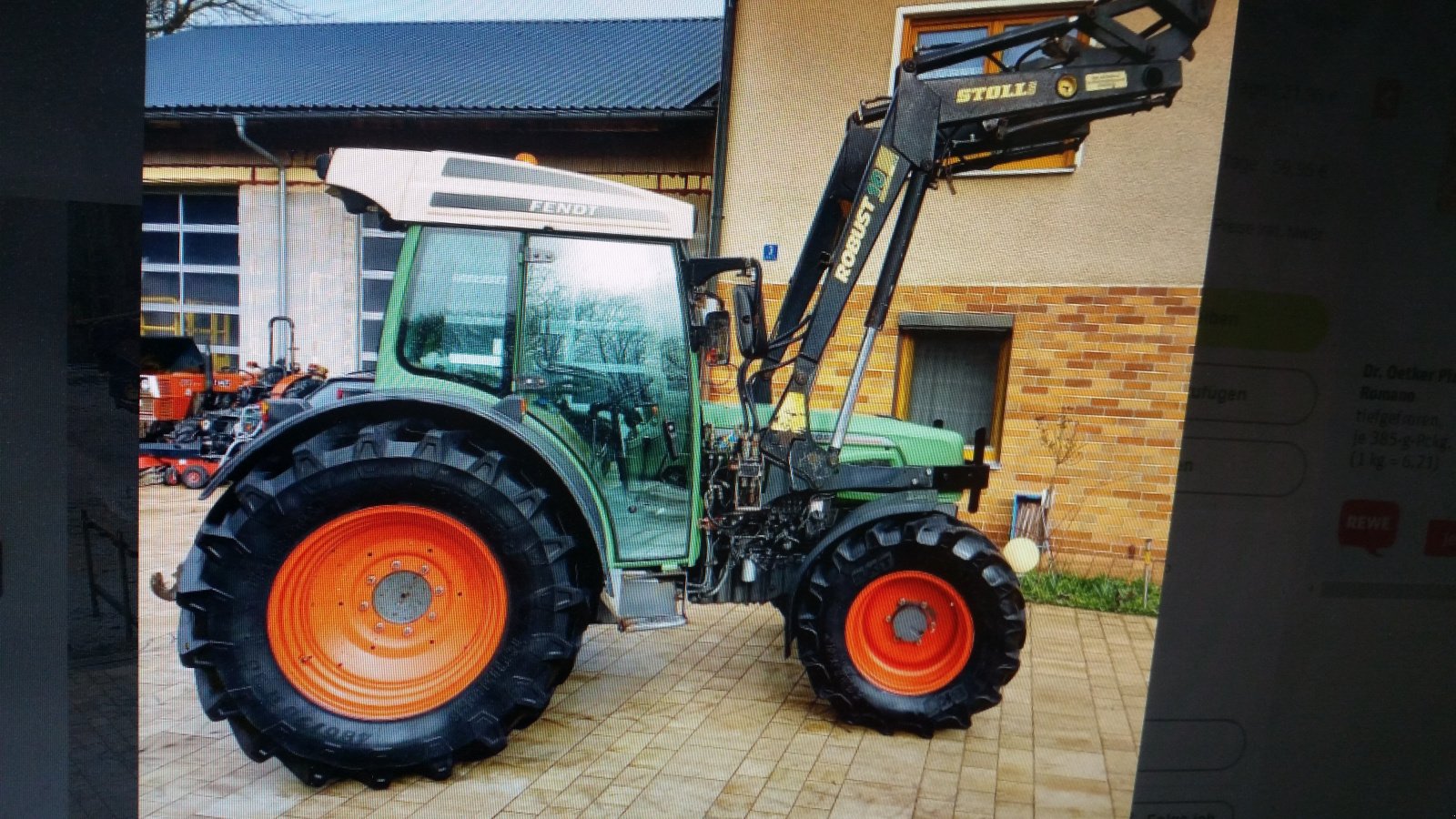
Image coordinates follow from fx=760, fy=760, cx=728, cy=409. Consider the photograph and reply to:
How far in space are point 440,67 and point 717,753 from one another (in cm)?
132

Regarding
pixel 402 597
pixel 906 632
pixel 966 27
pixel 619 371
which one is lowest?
pixel 906 632

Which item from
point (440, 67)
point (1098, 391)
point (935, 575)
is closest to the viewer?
point (440, 67)

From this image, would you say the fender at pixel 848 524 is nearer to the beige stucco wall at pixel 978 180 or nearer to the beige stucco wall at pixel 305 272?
the beige stucco wall at pixel 978 180

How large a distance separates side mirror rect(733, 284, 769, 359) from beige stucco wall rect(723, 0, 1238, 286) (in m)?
0.12

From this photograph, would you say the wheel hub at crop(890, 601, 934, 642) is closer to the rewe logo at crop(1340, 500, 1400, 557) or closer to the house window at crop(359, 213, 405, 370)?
the rewe logo at crop(1340, 500, 1400, 557)

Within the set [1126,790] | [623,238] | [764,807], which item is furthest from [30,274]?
[1126,790]

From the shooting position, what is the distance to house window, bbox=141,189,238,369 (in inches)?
37.8

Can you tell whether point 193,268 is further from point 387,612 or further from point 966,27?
point 966,27

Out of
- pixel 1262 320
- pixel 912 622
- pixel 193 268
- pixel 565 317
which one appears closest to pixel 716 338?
pixel 565 317

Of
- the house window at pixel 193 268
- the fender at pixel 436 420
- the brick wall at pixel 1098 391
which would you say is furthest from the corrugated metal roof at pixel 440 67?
the brick wall at pixel 1098 391

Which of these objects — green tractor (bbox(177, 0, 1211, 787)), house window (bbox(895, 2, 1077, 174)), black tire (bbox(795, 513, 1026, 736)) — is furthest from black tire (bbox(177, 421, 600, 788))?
house window (bbox(895, 2, 1077, 174))

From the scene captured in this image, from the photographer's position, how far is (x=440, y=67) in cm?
114

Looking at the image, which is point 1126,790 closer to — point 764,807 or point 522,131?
point 764,807

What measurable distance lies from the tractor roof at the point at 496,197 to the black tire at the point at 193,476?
1.66ft
